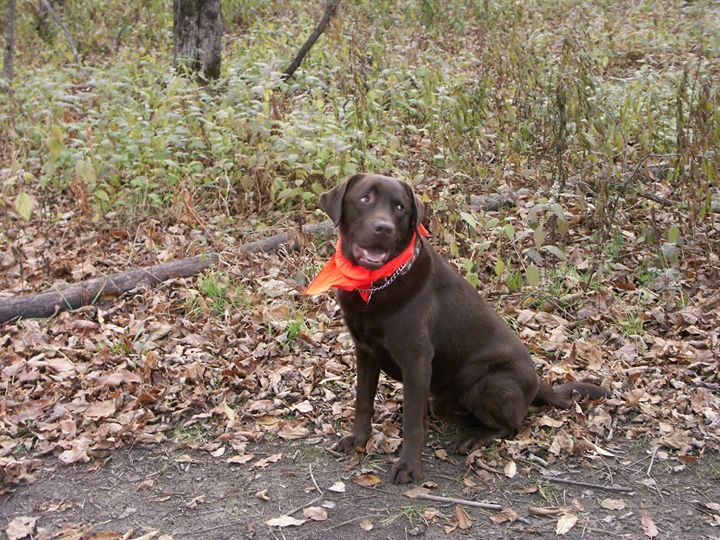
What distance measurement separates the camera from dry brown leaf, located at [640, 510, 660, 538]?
3.59m

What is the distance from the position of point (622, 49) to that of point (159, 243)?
733cm

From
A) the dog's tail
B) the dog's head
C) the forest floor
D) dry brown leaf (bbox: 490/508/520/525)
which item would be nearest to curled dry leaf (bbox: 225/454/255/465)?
the forest floor

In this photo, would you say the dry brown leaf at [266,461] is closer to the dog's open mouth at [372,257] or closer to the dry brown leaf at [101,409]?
the dry brown leaf at [101,409]

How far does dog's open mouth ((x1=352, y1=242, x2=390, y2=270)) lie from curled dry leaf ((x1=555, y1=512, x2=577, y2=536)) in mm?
1425

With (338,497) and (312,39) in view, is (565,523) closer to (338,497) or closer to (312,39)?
(338,497)

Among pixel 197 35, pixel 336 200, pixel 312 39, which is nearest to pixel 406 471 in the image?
pixel 336 200

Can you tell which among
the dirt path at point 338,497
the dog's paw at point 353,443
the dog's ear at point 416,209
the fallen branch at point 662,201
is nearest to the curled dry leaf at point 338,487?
the dirt path at point 338,497

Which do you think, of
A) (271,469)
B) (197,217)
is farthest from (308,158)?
(271,469)

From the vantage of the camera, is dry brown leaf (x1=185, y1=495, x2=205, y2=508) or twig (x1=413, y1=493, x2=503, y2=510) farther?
dry brown leaf (x1=185, y1=495, x2=205, y2=508)

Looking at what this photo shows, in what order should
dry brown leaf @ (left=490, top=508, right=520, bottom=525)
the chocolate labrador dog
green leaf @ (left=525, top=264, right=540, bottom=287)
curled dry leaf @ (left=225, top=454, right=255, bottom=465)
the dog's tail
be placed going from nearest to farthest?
dry brown leaf @ (left=490, top=508, right=520, bottom=525) < the chocolate labrador dog < curled dry leaf @ (left=225, top=454, right=255, bottom=465) < the dog's tail < green leaf @ (left=525, top=264, right=540, bottom=287)

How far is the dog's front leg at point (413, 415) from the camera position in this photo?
3912mm

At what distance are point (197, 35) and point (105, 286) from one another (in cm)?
466

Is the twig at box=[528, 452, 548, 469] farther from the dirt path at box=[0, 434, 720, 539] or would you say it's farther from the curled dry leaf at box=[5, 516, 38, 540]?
the curled dry leaf at box=[5, 516, 38, 540]

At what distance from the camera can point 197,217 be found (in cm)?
695
